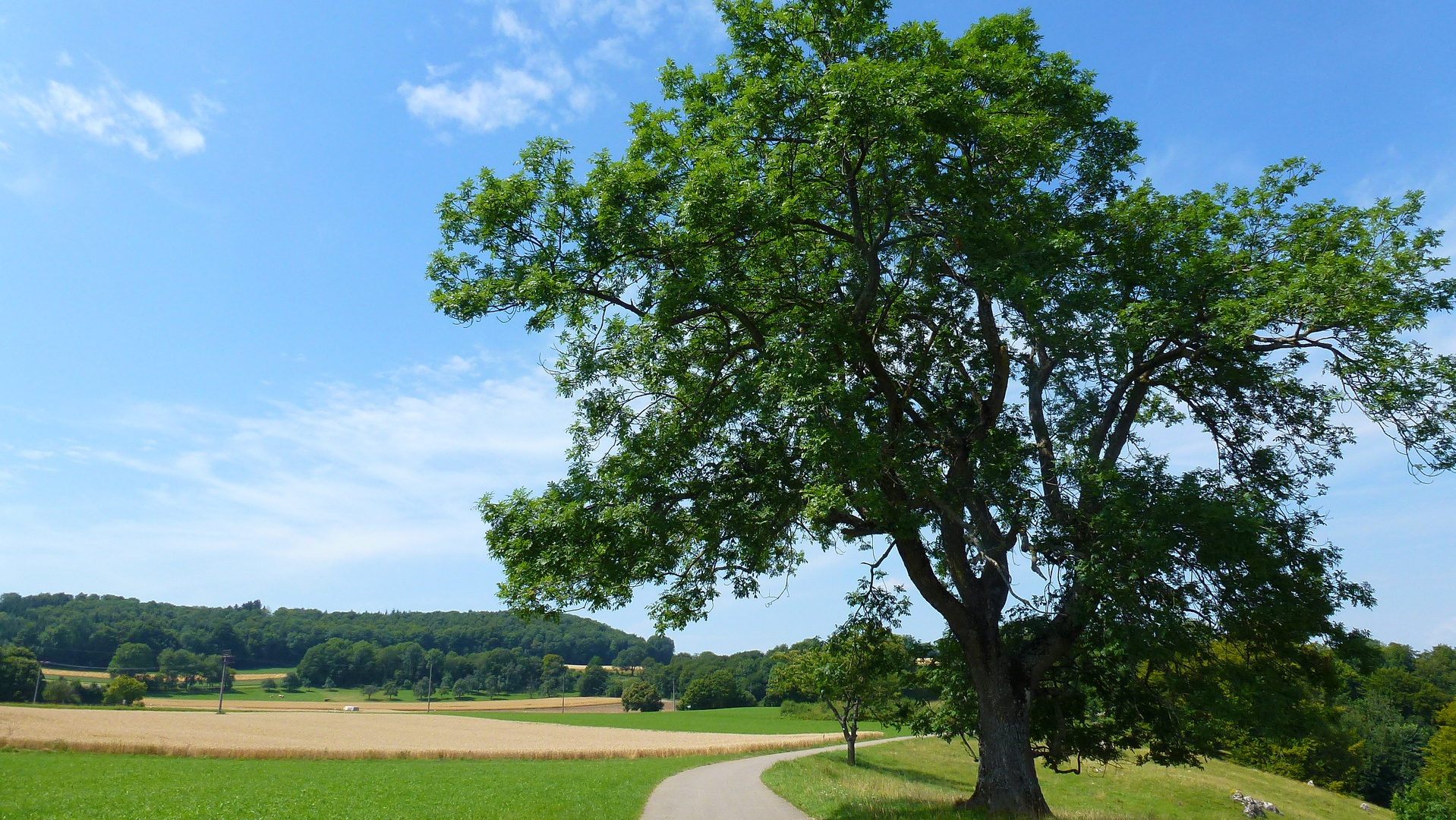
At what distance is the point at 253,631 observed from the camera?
425ft

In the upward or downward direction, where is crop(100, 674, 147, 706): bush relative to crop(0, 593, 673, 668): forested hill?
downward

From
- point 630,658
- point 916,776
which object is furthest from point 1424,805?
point 630,658

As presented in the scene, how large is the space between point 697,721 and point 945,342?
253 ft

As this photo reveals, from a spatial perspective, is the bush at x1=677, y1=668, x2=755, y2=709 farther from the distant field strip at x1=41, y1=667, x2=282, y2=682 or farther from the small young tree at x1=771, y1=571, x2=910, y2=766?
the small young tree at x1=771, y1=571, x2=910, y2=766

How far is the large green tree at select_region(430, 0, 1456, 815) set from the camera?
10914mm

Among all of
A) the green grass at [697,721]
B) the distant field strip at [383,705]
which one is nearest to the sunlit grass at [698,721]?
the green grass at [697,721]

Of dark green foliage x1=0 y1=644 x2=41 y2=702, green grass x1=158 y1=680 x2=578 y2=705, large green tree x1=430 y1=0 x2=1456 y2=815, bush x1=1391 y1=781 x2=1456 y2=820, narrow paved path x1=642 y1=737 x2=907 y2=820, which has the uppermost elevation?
large green tree x1=430 y1=0 x2=1456 y2=815

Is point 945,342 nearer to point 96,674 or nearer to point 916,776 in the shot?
point 916,776

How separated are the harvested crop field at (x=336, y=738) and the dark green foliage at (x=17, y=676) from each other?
1895cm

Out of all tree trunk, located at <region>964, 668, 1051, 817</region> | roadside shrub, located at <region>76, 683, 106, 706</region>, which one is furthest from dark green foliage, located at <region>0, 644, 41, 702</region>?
tree trunk, located at <region>964, 668, 1051, 817</region>

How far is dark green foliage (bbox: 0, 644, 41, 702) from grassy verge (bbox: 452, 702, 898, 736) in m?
41.9

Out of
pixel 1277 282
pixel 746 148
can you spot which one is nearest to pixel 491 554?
pixel 746 148

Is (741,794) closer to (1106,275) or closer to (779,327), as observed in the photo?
(779,327)

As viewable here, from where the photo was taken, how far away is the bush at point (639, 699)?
104 meters
